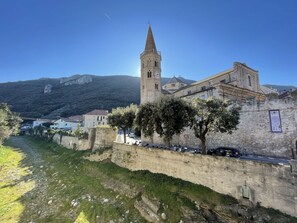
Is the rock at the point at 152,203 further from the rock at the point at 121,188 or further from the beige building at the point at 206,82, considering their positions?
the beige building at the point at 206,82

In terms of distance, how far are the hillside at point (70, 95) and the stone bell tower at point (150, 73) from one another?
2547 inches

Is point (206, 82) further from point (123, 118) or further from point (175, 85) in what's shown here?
point (123, 118)

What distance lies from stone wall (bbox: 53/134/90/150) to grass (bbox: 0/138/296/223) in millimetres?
7915

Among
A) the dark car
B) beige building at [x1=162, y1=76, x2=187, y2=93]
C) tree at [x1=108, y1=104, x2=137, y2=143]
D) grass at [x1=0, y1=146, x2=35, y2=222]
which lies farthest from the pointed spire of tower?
grass at [x1=0, y1=146, x2=35, y2=222]

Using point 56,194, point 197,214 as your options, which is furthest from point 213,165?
point 56,194

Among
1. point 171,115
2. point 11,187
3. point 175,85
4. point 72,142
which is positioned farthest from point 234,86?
point 11,187

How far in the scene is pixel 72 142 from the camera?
42.4m

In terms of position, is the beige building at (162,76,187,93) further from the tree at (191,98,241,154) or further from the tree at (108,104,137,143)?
the tree at (191,98,241,154)

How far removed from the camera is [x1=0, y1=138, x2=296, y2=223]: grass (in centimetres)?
1540

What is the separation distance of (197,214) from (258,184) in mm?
4945

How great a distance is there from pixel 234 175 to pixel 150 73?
34.6 metres

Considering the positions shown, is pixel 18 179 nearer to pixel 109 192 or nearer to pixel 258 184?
pixel 109 192

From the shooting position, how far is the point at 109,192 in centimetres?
2053

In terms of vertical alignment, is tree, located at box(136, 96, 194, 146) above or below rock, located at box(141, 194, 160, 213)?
above
